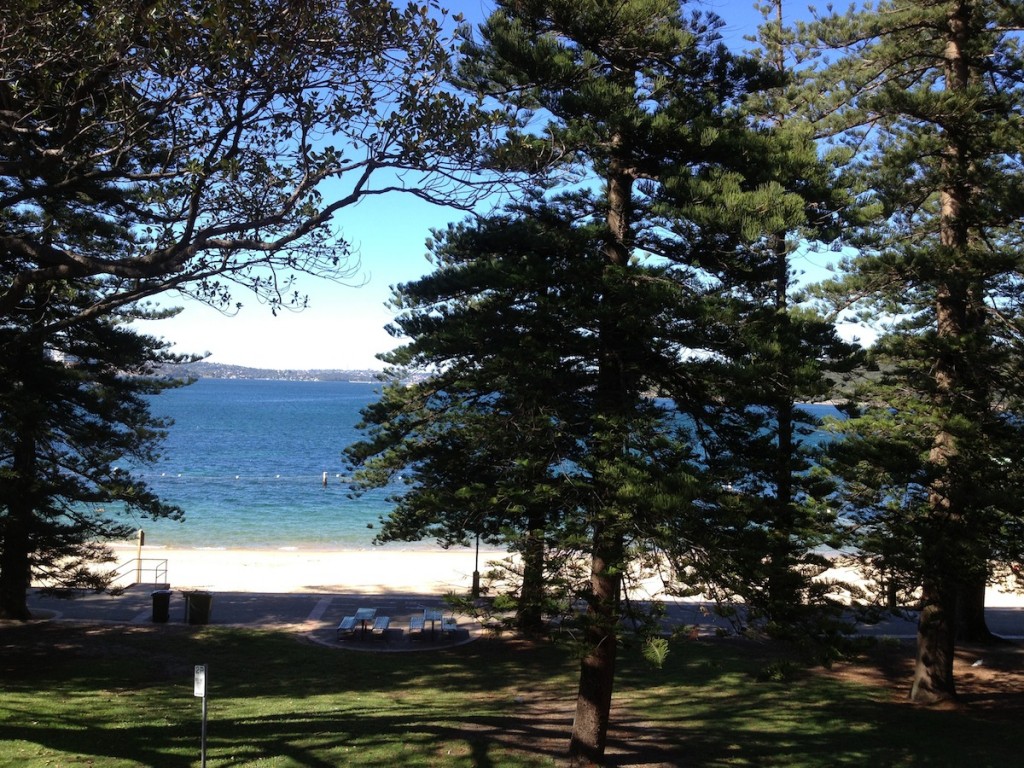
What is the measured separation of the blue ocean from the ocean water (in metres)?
0.04

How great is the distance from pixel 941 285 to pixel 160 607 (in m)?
12.9

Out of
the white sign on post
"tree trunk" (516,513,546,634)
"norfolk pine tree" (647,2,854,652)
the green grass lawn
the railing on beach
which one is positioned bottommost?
the green grass lawn

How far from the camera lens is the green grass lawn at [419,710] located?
24.7ft

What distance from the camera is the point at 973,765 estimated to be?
7539mm

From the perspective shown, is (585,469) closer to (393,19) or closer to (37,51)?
(393,19)

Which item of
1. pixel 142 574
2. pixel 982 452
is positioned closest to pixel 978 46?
pixel 982 452

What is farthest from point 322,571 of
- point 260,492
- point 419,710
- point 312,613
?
point 260,492

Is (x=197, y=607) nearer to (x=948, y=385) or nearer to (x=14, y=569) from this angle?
(x=14, y=569)

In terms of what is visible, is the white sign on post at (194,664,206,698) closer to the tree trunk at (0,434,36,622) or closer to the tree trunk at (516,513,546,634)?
the tree trunk at (516,513,546,634)

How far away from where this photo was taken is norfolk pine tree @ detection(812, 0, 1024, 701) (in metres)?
9.23

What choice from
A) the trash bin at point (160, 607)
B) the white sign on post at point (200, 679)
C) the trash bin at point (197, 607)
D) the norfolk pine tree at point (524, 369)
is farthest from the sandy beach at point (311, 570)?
the white sign on post at point (200, 679)

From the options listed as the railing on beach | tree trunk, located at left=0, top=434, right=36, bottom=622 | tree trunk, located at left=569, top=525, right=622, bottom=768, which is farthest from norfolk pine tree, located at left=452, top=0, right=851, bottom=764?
the railing on beach

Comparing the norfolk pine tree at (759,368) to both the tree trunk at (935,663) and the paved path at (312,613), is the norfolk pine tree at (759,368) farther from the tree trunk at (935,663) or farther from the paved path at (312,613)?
the paved path at (312,613)

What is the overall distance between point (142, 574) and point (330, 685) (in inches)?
488
